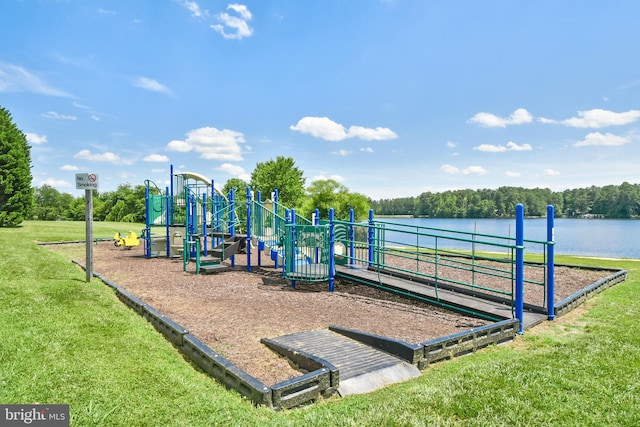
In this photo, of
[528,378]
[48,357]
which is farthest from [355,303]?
[48,357]

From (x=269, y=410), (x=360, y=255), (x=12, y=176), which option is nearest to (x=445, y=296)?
(x=360, y=255)

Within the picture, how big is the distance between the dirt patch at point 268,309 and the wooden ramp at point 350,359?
1.03ft

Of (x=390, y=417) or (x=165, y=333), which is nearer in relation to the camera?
(x=390, y=417)

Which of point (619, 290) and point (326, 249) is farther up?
point (326, 249)

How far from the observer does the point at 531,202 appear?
8606 centimetres

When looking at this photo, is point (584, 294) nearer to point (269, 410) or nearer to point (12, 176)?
point (269, 410)

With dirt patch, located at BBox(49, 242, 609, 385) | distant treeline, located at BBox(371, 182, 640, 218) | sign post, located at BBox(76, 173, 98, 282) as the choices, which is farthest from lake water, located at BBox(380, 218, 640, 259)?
sign post, located at BBox(76, 173, 98, 282)

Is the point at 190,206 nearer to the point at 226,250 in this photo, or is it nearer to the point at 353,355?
the point at 226,250

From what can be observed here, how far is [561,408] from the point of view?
3256 mm

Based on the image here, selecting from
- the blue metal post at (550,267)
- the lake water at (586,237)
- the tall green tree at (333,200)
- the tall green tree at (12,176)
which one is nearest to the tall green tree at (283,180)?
the tall green tree at (333,200)

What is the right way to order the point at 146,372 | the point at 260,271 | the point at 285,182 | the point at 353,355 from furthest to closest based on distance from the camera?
the point at 285,182, the point at 260,271, the point at 353,355, the point at 146,372

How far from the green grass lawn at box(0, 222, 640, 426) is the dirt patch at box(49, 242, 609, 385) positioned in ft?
2.63

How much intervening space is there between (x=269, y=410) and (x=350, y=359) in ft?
4.97

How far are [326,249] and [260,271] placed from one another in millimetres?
3165
